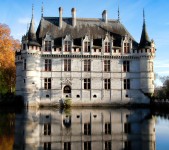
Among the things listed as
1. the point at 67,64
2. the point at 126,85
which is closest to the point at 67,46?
the point at 67,64

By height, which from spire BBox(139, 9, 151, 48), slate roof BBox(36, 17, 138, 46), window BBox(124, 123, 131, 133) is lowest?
window BBox(124, 123, 131, 133)

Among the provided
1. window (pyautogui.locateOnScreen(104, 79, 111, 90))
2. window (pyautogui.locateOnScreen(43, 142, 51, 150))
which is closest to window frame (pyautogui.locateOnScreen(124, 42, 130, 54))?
window (pyautogui.locateOnScreen(104, 79, 111, 90))

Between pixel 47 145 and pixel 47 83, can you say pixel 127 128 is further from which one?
pixel 47 83

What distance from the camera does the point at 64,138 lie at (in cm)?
1312

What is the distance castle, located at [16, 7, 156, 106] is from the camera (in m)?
37.8

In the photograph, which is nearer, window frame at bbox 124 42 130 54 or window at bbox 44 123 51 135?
window at bbox 44 123 51 135

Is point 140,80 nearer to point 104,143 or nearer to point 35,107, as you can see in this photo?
point 35,107

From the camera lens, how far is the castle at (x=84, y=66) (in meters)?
37.8

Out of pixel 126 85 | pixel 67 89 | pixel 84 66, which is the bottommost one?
pixel 67 89

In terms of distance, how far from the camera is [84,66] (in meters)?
38.9

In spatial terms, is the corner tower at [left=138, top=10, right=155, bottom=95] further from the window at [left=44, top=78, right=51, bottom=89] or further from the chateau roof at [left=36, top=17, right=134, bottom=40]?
the window at [left=44, top=78, right=51, bottom=89]

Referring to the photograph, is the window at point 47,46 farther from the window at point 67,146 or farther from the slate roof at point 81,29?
the window at point 67,146

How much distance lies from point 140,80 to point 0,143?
2992 cm

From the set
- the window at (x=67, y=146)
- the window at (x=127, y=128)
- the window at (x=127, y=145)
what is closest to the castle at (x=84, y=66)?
the window at (x=127, y=128)
